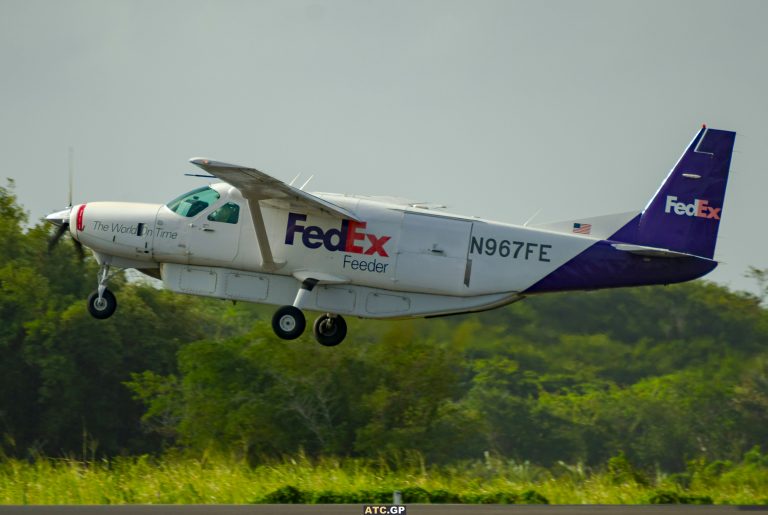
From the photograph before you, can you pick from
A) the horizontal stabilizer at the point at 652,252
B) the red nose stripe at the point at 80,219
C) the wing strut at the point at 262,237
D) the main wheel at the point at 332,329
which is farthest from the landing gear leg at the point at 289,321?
the horizontal stabilizer at the point at 652,252

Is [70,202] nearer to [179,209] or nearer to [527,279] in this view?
[179,209]

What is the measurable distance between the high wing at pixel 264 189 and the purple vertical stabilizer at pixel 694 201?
5.96 m

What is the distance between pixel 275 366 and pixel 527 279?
15.8m

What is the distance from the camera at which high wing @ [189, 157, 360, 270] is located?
2400cm

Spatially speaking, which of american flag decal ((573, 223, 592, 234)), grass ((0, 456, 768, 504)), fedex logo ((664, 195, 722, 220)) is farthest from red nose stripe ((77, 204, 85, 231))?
fedex logo ((664, 195, 722, 220))

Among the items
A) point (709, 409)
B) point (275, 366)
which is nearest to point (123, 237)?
point (275, 366)

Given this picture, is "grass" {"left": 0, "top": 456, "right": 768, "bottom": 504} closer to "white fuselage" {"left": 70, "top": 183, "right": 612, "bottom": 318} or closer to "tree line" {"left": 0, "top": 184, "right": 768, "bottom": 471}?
"white fuselage" {"left": 70, "top": 183, "right": 612, "bottom": 318}

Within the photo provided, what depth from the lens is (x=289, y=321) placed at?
26.1 meters

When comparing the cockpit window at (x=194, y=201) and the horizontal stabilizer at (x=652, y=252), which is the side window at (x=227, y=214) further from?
the horizontal stabilizer at (x=652, y=252)

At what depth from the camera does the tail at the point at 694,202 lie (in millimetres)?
25125

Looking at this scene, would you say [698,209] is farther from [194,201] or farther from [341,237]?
[194,201]

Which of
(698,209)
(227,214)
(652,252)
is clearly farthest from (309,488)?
(698,209)

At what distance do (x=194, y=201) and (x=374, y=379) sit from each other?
14146 mm

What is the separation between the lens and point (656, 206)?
25453 mm
